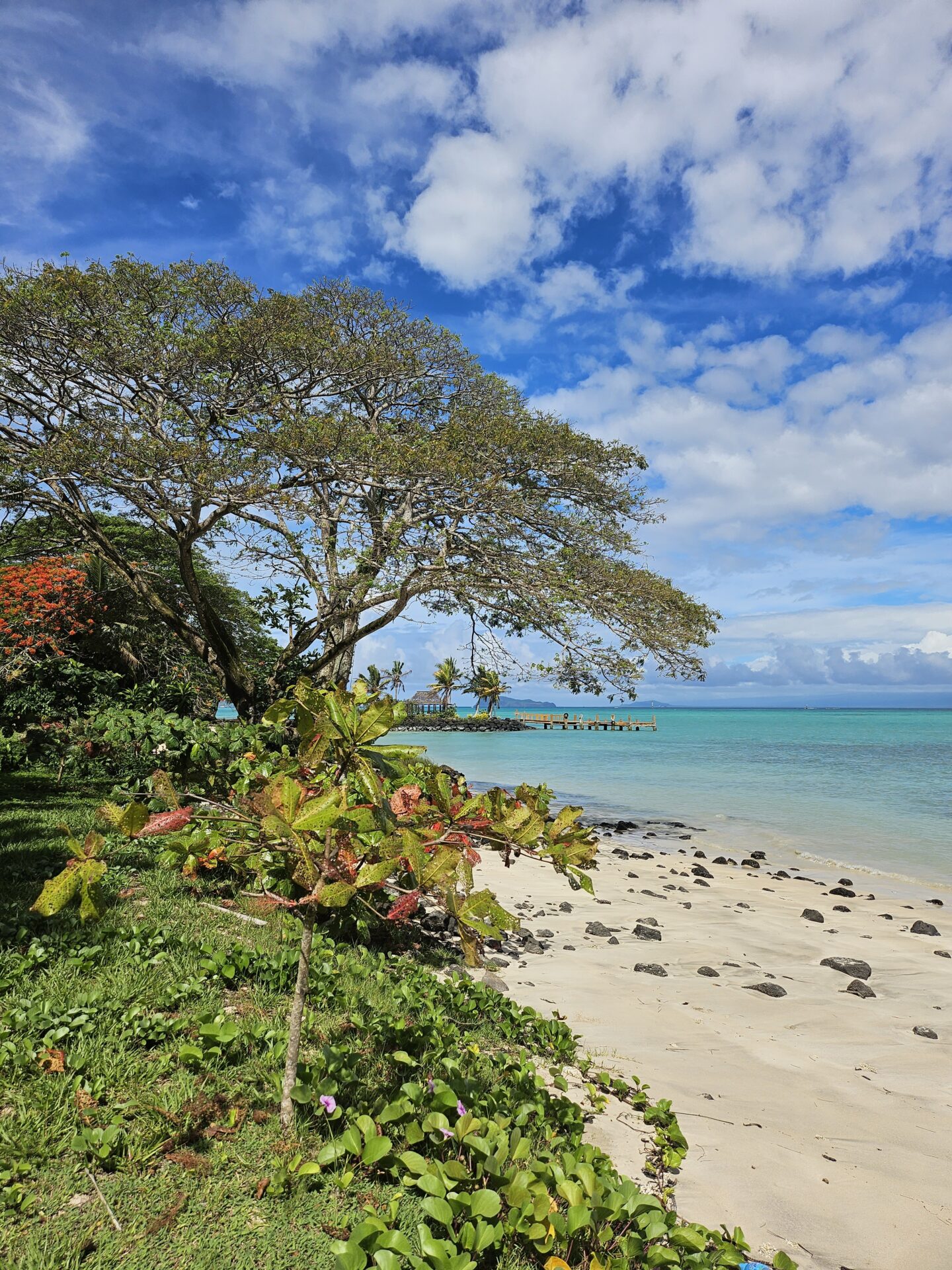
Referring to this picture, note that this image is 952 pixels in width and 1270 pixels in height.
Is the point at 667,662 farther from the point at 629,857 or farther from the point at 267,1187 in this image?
the point at 267,1187

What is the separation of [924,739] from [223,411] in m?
58.6

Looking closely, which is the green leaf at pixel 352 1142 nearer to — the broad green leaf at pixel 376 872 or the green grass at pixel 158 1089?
the green grass at pixel 158 1089

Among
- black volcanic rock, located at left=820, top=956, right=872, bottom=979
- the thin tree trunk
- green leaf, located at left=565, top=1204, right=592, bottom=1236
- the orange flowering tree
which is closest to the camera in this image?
green leaf, located at left=565, top=1204, right=592, bottom=1236

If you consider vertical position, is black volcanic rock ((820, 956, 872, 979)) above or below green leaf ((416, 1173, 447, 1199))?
A: below

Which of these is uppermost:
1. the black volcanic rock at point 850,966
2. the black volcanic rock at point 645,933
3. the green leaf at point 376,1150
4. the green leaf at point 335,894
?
the green leaf at point 335,894

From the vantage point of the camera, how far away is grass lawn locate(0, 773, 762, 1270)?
212 cm

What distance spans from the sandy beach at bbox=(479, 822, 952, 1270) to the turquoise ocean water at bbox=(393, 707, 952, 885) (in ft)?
13.2

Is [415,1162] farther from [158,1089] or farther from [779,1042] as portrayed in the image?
[779,1042]

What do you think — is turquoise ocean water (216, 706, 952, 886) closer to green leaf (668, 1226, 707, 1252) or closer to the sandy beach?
the sandy beach

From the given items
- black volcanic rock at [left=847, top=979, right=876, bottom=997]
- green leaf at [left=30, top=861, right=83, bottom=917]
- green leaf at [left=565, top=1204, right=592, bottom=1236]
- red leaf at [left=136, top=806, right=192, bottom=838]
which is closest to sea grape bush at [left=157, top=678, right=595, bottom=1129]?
red leaf at [left=136, top=806, right=192, bottom=838]

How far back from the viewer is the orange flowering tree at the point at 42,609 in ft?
35.8

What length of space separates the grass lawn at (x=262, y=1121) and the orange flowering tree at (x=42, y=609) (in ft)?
26.7

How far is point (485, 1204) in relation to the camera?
2.11m

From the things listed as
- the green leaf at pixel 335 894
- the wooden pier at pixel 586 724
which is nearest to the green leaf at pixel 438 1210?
the green leaf at pixel 335 894
